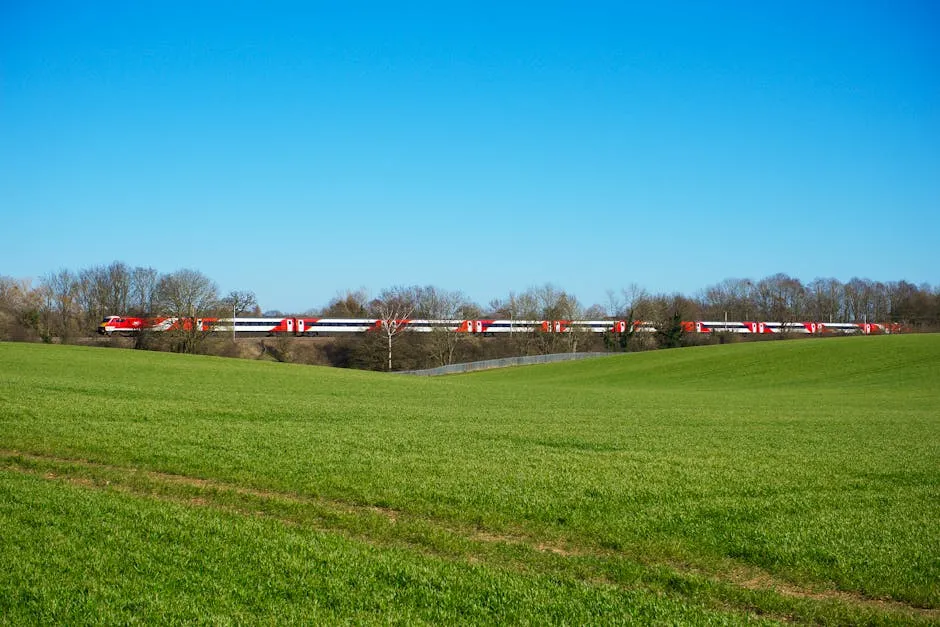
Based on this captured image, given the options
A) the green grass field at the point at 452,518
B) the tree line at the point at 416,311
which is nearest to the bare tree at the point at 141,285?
the tree line at the point at 416,311

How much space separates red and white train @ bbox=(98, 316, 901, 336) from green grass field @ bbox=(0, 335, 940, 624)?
76.2m

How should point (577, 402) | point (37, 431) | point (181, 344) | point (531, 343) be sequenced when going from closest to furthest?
point (37, 431) < point (577, 402) < point (181, 344) < point (531, 343)

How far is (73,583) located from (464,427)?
48.3ft

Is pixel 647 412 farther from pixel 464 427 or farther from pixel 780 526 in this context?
pixel 780 526

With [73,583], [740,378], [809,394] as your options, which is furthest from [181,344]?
[73,583]

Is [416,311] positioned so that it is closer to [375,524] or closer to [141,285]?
[141,285]

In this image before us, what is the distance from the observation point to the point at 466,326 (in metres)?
116

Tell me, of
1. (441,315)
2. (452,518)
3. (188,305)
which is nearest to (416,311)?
(441,315)

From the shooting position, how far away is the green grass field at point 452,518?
712cm

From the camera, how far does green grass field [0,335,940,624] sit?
280 inches

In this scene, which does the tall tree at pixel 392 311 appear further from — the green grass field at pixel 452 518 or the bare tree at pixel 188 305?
the green grass field at pixel 452 518

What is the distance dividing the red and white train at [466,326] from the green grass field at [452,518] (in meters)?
76.2

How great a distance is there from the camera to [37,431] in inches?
650

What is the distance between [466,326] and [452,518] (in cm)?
10518
